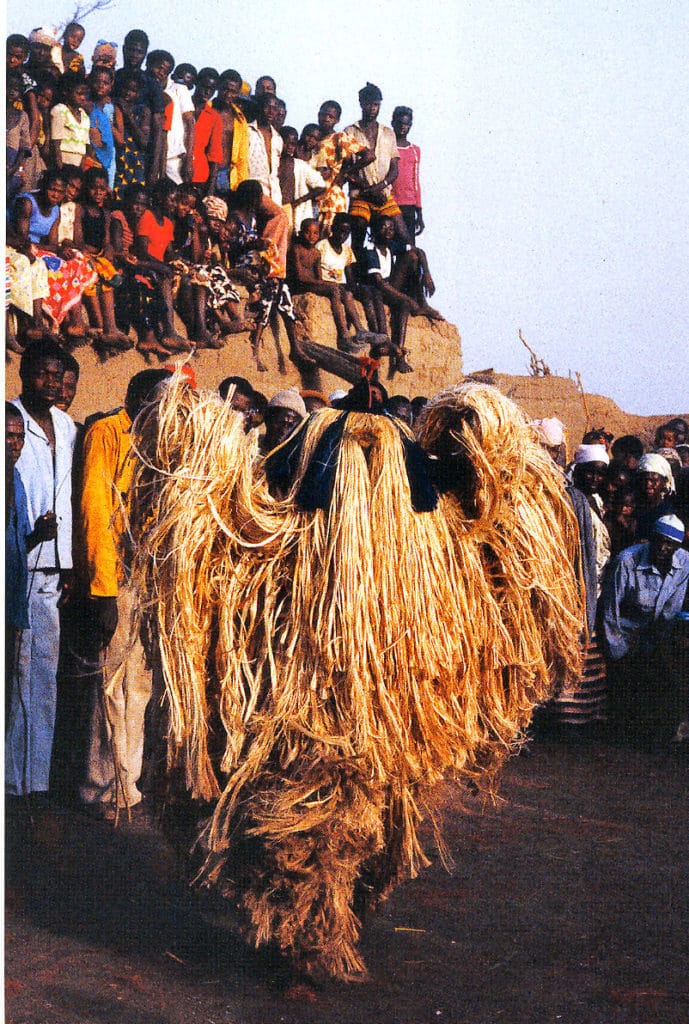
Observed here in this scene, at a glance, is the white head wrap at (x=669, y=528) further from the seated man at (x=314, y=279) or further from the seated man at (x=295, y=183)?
the seated man at (x=295, y=183)

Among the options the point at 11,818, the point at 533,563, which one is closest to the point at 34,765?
the point at 11,818

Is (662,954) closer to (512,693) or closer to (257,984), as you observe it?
(512,693)

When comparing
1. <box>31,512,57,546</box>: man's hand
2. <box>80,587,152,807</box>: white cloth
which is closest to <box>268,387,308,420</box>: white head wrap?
<box>80,587,152,807</box>: white cloth

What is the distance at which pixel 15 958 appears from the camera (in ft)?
10.4

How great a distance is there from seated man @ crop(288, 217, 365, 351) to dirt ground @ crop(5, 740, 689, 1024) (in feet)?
16.1

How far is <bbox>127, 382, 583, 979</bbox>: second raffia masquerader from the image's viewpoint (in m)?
2.81

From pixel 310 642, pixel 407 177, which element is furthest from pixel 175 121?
pixel 310 642

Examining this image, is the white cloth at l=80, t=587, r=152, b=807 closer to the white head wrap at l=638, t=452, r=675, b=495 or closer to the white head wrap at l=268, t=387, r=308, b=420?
the white head wrap at l=268, t=387, r=308, b=420

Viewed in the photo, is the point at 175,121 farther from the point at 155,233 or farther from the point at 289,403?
the point at 289,403

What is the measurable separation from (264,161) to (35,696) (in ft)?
17.4

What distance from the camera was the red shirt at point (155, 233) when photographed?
709 centimetres

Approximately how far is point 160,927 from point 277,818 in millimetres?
926

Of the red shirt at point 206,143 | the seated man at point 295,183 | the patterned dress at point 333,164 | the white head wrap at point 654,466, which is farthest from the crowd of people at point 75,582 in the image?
the patterned dress at point 333,164

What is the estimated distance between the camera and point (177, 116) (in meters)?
7.48
